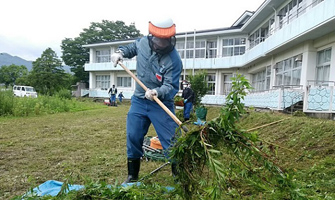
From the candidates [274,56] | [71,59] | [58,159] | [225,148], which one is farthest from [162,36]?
[71,59]

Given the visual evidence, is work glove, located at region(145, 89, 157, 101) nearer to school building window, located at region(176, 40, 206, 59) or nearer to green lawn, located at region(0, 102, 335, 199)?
green lawn, located at region(0, 102, 335, 199)

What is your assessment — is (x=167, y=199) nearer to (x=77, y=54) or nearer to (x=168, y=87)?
(x=168, y=87)

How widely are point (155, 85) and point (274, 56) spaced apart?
13.6m

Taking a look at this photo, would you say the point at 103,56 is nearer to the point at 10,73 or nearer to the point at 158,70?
the point at 158,70

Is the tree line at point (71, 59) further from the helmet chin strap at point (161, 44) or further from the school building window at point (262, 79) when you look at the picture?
the helmet chin strap at point (161, 44)

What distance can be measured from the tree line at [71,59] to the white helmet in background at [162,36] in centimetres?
3107

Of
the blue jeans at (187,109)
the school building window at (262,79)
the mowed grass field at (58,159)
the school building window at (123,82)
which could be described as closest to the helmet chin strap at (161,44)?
the mowed grass field at (58,159)

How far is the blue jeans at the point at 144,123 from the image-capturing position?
2791 millimetres

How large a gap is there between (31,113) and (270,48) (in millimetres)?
12880

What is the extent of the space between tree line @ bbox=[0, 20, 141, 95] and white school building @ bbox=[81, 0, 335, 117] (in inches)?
273

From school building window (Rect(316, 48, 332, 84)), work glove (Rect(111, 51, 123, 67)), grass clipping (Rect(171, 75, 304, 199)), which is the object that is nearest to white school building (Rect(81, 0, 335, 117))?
school building window (Rect(316, 48, 332, 84))

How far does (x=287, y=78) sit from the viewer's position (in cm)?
1281

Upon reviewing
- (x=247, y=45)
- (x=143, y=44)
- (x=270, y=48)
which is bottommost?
(x=143, y=44)

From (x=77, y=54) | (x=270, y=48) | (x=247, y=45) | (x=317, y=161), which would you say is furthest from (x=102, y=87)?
(x=317, y=161)
